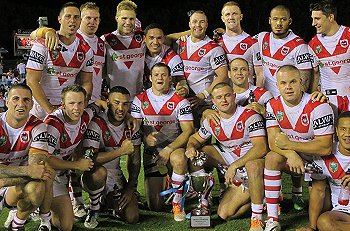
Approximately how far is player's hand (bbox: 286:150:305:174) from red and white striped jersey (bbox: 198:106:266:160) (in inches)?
15.5

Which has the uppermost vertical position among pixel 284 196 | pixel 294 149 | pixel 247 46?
pixel 247 46

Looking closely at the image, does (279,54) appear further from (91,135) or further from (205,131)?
(91,135)

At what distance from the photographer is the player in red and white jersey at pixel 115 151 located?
4328 millimetres

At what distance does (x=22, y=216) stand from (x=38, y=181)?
0.35 metres

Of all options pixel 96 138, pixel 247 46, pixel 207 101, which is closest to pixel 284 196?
pixel 207 101

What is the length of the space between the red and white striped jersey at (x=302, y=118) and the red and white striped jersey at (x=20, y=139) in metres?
1.80

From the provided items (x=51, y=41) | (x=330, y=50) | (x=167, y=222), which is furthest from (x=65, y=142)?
(x=330, y=50)

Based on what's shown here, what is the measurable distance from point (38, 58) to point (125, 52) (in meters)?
0.94

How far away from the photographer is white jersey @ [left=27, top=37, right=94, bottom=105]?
4621 mm

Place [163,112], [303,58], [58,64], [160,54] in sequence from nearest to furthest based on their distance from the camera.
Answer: [58,64]
[163,112]
[303,58]
[160,54]

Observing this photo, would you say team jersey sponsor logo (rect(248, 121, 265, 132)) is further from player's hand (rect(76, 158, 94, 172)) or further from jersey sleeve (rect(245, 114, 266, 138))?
player's hand (rect(76, 158, 94, 172))

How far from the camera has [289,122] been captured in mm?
4145

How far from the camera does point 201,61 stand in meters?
5.27

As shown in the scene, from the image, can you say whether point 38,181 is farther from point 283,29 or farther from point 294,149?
point 283,29
